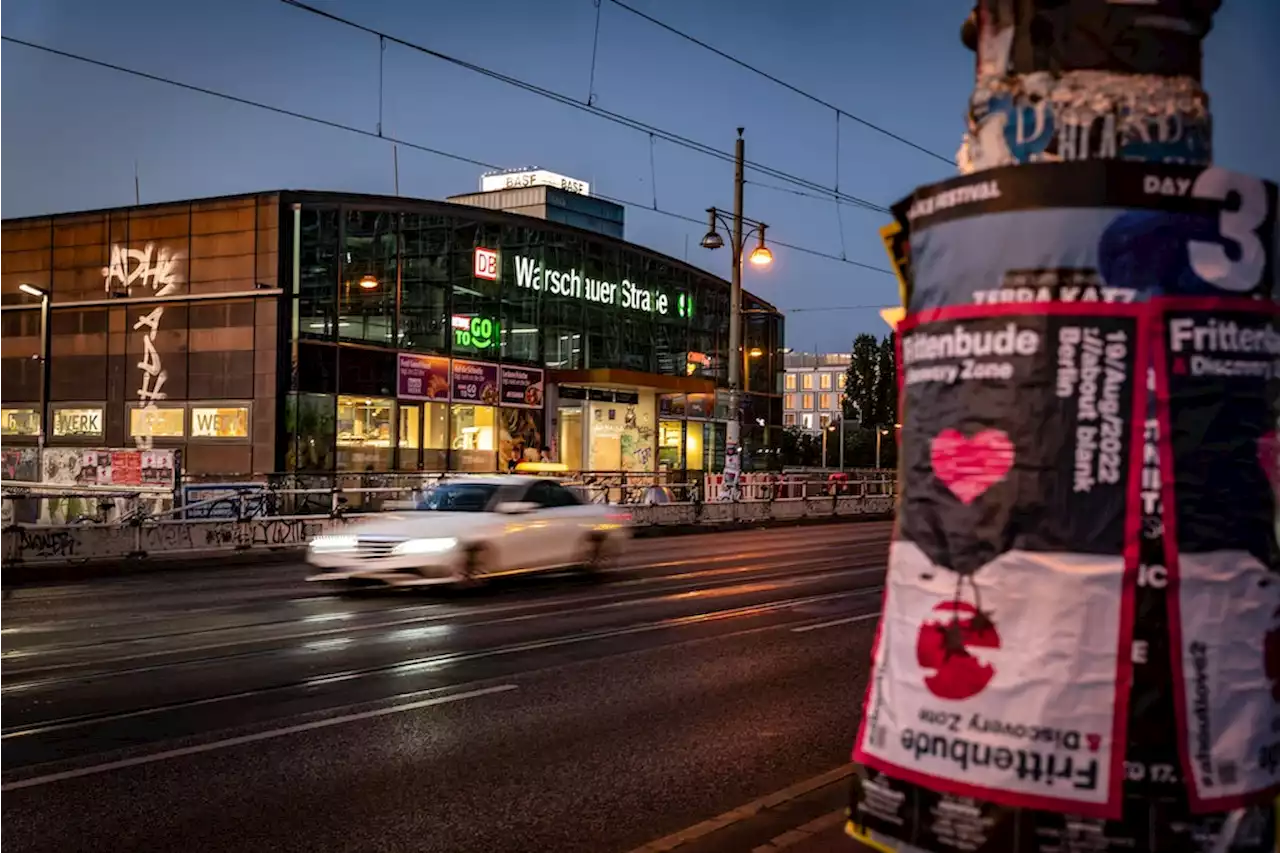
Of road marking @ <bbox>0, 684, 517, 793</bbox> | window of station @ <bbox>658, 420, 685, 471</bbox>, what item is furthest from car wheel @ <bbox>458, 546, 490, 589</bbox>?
window of station @ <bbox>658, 420, 685, 471</bbox>

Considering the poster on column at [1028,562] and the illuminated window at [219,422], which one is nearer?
the poster on column at [1028,562]

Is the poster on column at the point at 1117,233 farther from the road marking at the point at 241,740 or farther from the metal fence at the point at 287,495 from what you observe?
the metal fence at the point at 287,495

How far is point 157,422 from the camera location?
3981cm

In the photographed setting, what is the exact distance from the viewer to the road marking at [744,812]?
554 centimetres

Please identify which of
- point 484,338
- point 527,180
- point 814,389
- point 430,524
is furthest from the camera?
point 814,389

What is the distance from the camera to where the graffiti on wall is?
39.6m

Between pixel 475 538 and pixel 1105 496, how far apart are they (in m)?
13.8

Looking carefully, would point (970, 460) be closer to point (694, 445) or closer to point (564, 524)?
point (564, 524)

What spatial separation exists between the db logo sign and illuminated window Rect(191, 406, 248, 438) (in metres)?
9.84

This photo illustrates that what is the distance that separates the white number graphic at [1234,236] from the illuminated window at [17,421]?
147 feet

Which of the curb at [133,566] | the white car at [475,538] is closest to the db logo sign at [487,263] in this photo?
the curb at [133,566]

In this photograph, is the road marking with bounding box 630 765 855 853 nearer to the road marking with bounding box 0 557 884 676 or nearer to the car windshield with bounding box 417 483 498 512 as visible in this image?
the road marking with bounding box 0 557 884 676

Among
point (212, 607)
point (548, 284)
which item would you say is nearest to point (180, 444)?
point (548, 284)

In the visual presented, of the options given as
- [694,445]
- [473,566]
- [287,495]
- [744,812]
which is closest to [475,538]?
[473,566]
